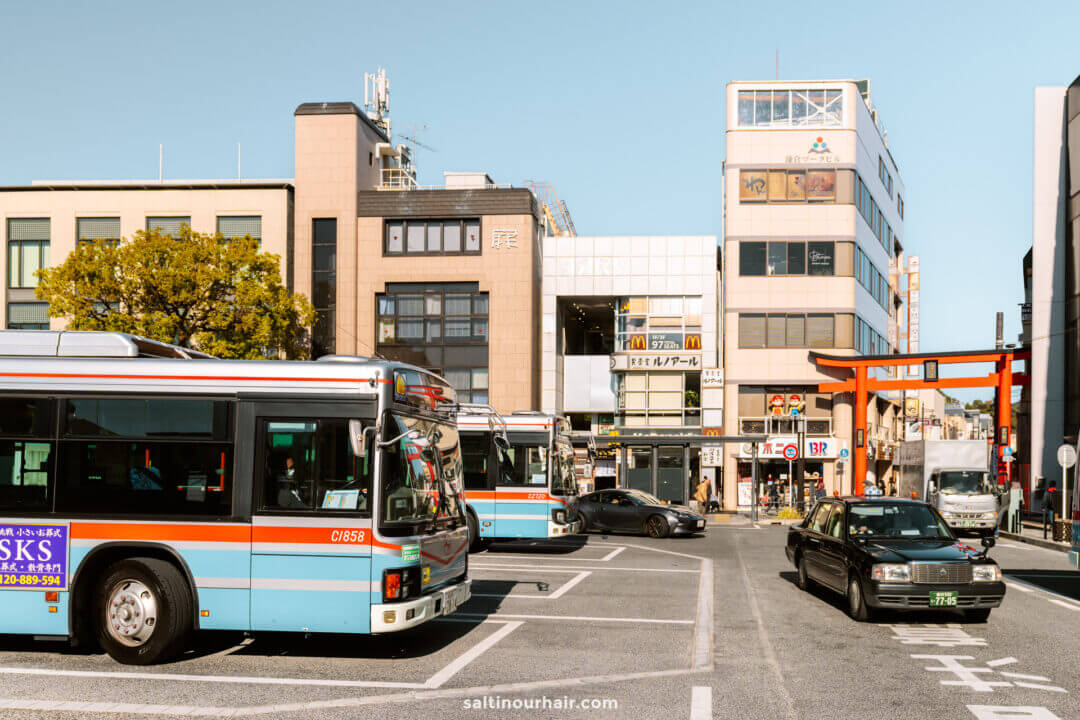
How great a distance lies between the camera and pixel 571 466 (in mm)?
24266

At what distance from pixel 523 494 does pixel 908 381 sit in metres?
29.2

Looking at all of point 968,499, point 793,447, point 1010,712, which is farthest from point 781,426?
point 1010,712

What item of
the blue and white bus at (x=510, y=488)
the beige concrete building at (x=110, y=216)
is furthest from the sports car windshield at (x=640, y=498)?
the beige concrete building at (x=110, y=216)

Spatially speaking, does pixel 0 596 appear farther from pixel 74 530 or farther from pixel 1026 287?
pixel 1026 287

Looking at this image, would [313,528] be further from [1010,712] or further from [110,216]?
[110,216]

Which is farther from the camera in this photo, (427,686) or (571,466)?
(571,466)

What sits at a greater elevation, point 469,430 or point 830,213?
point 830,213

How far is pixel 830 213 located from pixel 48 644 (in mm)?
41831

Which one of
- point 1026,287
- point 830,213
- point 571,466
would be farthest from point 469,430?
point 1026,287

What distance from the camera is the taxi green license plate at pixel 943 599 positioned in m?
12.7

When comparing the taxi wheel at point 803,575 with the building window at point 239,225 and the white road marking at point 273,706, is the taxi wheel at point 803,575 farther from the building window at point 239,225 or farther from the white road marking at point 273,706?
the building window at point 239,225

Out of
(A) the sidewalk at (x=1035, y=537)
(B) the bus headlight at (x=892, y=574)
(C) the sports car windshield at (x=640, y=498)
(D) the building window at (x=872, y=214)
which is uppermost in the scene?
(D) the building window at (x=872, y=214)

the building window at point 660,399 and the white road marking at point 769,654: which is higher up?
the building window at point 660,399

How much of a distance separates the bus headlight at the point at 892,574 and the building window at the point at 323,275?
37754mm
